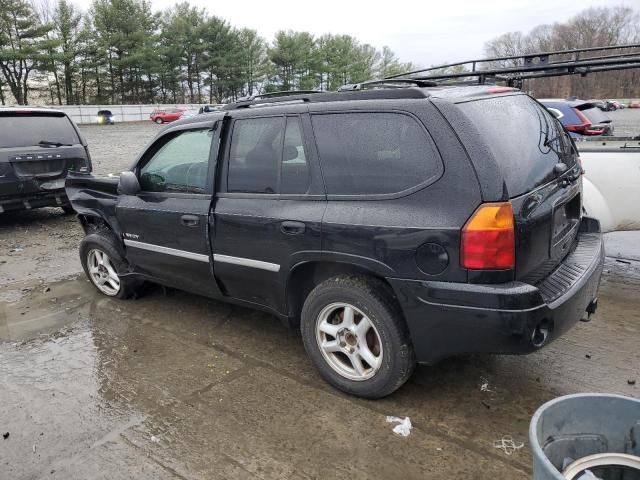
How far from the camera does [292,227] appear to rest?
3.17 meters

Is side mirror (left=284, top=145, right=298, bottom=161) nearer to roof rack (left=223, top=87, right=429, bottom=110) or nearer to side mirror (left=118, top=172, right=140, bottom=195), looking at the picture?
roof rack (left=223, top=87, right=429, bottom=110)

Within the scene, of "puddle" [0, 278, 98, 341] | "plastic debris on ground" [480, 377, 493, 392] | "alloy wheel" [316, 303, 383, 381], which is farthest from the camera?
"puddle" [0, 278, 98, 341]

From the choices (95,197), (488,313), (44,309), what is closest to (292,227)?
(488,313)

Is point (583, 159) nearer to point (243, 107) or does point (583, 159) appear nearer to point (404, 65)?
point (243, 107)

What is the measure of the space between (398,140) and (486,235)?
717 mm

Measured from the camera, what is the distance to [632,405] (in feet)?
5.95

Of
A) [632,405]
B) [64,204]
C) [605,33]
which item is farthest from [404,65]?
[632,405]

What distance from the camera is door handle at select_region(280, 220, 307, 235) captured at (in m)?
3.12

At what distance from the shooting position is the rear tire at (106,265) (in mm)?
4742

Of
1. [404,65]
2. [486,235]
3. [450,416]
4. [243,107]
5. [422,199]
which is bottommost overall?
[450,416]

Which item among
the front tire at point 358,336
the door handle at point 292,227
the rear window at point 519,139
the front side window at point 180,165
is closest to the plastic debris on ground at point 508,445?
the front tire at point 358,336

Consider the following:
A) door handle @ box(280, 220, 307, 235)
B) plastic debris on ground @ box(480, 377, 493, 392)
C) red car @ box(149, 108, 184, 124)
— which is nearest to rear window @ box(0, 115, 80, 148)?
door handle @ box(280, 220, 307, 235)

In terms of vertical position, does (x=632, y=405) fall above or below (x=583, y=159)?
below

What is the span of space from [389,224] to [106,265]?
327 centimetres
